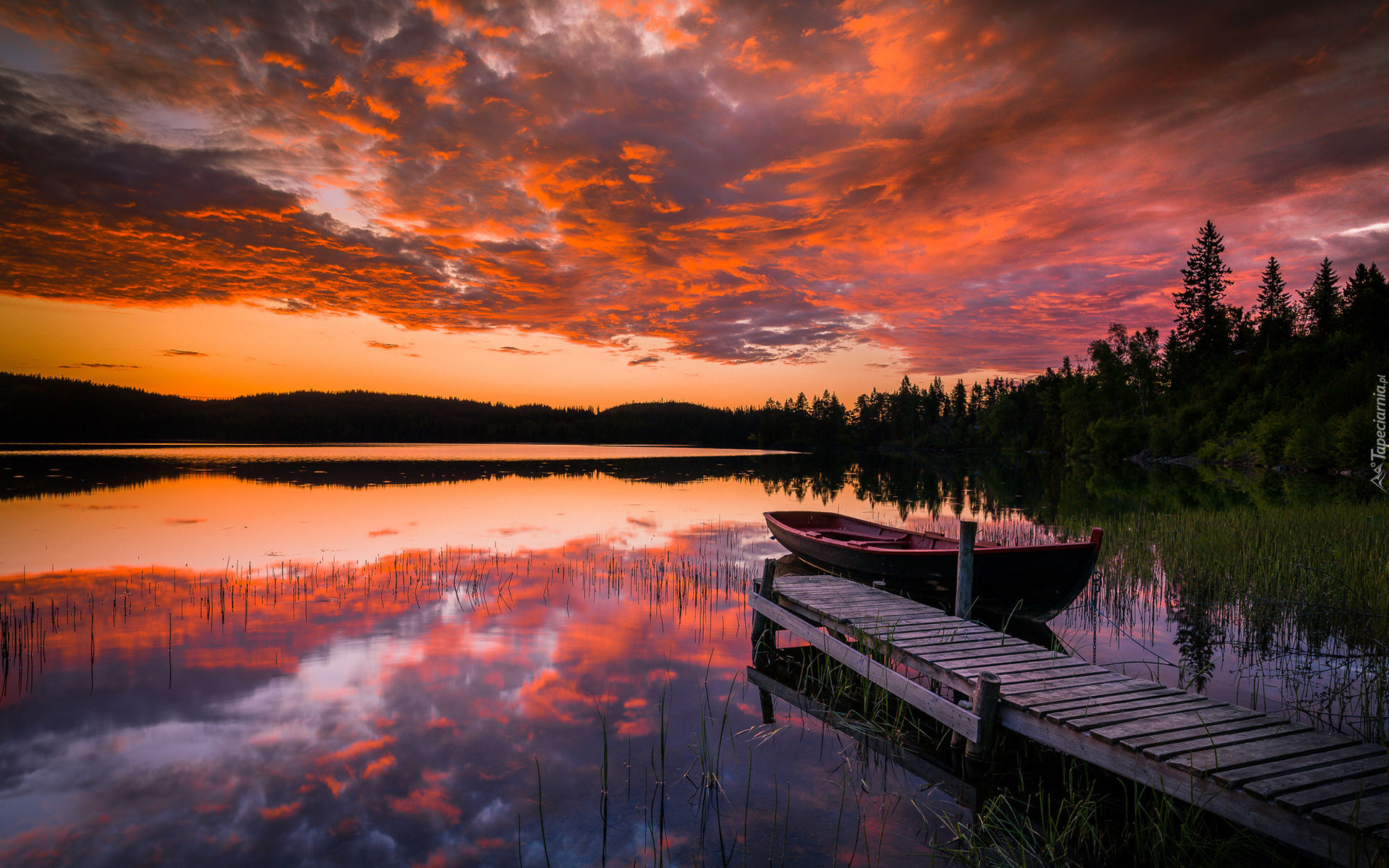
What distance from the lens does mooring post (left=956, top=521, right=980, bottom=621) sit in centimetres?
960

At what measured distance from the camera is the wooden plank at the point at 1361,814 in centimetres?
375

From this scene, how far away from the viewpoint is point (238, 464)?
5231 centimetres

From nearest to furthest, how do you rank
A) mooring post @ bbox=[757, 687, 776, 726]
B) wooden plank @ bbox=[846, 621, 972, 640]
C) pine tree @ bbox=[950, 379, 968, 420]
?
mooring post @ bbox=[757, 687, 776, 726] < wooden plank @ bbox=[846, 621, 972, 640] < pine tree @ bbox=[950, 379, 968, 420]

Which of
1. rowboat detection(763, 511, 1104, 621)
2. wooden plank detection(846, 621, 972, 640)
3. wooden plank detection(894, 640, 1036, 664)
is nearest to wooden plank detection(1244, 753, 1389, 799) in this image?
wooden plank detection(894, 640, 1036, 664)

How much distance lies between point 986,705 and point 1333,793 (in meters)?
2.29

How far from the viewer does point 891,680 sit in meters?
6.97

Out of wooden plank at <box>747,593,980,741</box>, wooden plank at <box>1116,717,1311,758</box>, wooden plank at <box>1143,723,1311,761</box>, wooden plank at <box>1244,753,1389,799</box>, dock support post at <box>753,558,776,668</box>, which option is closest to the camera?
wooden plank at <box>1244,753,1389,799</box>

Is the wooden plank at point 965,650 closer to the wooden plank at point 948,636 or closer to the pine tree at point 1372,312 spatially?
the wooden plank at point 948,636

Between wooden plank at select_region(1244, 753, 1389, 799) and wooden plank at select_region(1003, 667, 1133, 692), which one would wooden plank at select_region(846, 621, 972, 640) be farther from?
wooden plank at select_region(1244, 753, 1389, 799)

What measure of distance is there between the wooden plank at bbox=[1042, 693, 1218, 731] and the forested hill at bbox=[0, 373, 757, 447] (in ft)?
423

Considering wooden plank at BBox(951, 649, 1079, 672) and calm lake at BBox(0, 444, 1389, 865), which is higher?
wooden plank at BBox(951, 649, 1079, 672)

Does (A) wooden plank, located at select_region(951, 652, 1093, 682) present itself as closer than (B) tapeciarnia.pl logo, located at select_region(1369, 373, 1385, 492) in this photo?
Yes

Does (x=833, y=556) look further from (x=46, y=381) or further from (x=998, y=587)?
(x=46, y=381)

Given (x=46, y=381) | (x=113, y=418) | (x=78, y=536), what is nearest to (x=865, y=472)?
(x=78, y=536)
